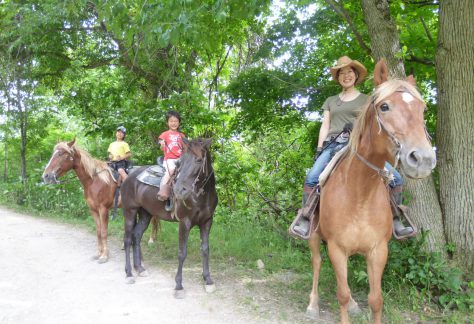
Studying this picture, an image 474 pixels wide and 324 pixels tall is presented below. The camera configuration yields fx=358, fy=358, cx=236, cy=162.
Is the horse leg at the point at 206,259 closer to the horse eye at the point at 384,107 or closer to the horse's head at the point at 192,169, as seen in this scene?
the horse's head at the point at 192,169

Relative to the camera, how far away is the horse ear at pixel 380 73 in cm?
324

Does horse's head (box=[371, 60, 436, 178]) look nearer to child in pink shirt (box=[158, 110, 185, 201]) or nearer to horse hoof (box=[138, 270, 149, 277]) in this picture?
child in pink shirt (box=[158, 110, 185, 201])

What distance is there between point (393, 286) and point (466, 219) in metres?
1.27

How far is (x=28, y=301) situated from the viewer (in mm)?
4871

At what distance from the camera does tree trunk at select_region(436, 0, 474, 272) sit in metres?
4.60

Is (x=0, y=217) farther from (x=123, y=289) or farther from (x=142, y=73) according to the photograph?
(x=123, y=289)

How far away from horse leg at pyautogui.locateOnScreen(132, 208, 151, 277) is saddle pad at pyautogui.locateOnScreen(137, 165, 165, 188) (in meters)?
0.63

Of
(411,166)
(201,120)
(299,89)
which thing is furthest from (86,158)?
(411,166)

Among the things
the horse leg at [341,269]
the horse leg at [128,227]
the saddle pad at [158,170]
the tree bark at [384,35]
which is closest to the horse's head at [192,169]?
the saddle pad at [158,170]

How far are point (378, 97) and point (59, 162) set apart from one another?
6545 mm

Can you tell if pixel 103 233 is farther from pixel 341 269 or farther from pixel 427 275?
pixel 427 275

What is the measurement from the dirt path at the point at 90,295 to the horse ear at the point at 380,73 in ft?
9.59

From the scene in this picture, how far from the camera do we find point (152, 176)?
625cm

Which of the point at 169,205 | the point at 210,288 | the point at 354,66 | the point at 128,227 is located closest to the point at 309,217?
the point at 354,66
